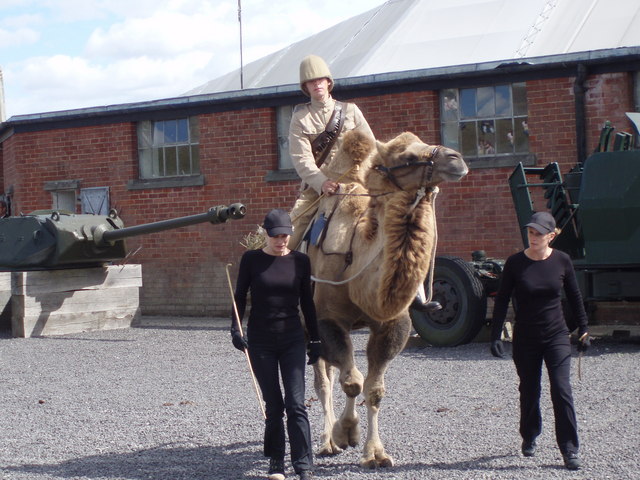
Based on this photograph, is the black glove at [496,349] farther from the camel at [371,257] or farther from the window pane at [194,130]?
the window pane at [194,130]

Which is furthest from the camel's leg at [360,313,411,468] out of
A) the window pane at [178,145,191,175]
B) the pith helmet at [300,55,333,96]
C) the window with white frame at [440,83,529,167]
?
the window pane at [178,145,191,175]

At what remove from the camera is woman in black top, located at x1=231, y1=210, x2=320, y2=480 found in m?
5.91

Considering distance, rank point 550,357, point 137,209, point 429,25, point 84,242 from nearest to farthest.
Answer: point 550,357, point 84,242, point 137,209, point 429,25

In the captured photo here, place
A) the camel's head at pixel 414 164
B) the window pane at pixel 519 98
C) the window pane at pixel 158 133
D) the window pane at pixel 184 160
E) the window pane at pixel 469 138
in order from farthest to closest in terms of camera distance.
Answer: the window pane at pixel 158 133 → the window pane at pixel 184 160 → the window pane at pixel 469 138 → the window pane at pixel 519 98 → the camel's head at pixel 414 164

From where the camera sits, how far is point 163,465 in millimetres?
6391

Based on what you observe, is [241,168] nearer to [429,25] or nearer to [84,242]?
[84,242]

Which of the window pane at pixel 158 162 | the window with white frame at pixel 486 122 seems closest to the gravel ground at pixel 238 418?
the window with white frame at pixel 486 122

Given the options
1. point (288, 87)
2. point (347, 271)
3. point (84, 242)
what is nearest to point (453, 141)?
point (288, 87)

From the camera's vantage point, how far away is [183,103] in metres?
18.0

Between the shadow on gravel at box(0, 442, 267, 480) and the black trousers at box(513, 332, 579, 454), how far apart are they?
1.71 m

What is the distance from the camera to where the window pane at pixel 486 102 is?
15.5 metres

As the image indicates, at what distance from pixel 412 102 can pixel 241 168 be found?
3.40 meters

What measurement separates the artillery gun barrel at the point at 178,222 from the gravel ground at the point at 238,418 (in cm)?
184

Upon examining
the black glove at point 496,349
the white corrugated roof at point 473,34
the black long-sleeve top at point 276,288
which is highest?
the white corrugated roof at point 473,34
